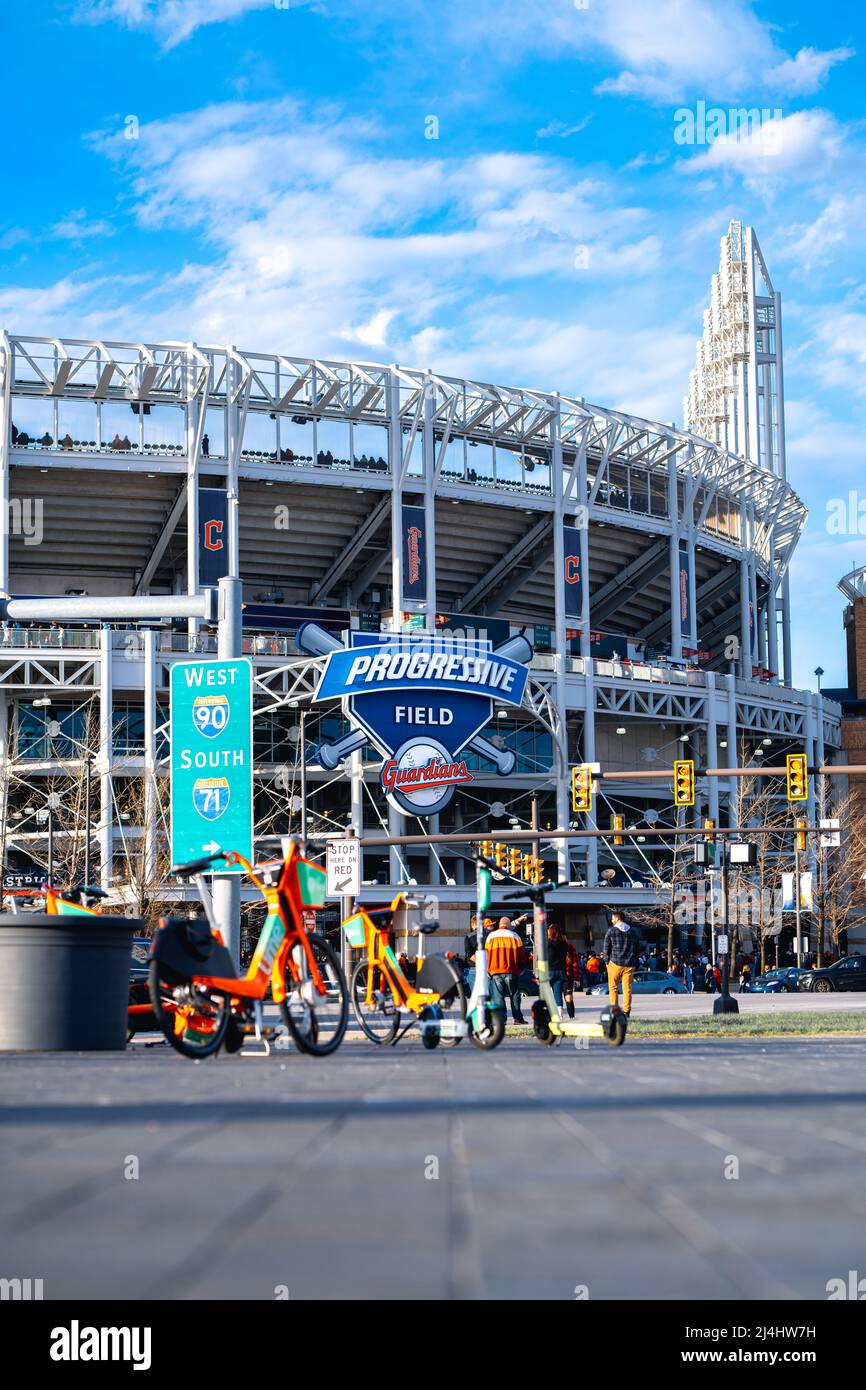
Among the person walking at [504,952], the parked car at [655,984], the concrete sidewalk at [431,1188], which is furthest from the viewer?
the parked car at [655,984]

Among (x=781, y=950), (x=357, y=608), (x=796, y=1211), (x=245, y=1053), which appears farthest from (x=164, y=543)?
(x=796, y=1211)

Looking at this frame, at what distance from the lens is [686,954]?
75.6 metres

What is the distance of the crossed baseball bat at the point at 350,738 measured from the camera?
6462cm

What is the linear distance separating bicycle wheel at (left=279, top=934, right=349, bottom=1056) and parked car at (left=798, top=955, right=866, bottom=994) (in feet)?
144

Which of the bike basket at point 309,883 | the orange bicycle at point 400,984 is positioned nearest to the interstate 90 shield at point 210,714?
the orange bicycle at point 400,984

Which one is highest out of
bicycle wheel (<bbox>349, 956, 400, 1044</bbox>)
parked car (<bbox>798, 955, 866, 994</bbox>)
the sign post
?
the sign post

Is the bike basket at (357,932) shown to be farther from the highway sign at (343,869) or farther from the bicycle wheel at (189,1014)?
the highway sign at (343,869)

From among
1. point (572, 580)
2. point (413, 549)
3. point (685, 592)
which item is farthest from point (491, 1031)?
point (685, 592)

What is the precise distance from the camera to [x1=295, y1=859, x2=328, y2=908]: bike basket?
12.4 meters

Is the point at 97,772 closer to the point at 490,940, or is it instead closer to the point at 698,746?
the point at 698,746

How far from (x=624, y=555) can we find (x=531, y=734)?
42.8 ft

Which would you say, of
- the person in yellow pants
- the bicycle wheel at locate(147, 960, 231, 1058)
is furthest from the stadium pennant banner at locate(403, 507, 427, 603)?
the bicycle wheel at locate(147, 960, 231, 1058)

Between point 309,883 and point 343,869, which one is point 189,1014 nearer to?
point 309,883

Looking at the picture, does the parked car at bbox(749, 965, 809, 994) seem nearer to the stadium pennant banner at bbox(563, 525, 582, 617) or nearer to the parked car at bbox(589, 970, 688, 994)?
the parked car at bbox(589, 970, 688, 994)
